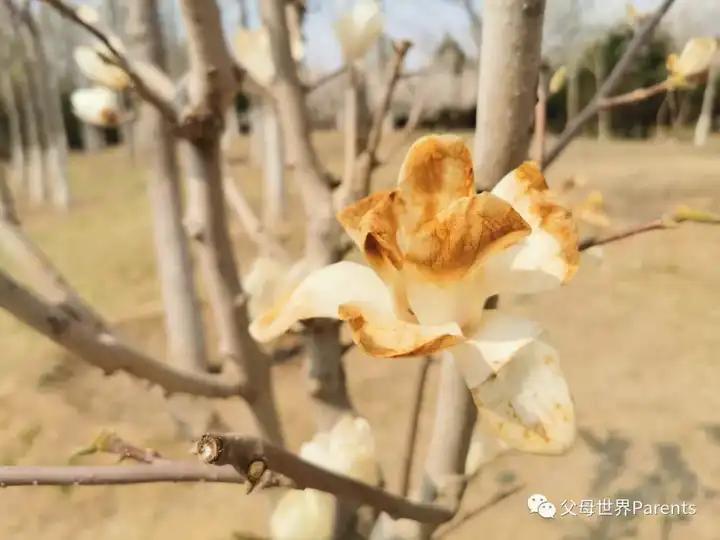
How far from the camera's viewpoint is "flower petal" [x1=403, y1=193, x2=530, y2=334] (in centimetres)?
14

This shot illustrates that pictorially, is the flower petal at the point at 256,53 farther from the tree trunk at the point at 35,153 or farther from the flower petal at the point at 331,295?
the tree trunk at the point at 35,153

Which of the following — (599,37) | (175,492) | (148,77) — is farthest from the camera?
(599,37)

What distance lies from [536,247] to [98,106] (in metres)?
0.34

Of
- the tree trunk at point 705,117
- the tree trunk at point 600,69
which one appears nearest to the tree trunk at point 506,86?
the tree trunk at point 705,117

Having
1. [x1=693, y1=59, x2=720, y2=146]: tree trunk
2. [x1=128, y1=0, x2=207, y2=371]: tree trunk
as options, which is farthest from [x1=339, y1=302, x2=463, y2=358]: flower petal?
[x1=693, y1=59, x2=720, y2=146]: tree trunk

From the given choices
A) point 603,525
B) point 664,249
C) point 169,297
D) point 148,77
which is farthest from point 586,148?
point 148,77

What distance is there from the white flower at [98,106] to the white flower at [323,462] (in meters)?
0.25

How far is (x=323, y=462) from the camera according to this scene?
269 mm

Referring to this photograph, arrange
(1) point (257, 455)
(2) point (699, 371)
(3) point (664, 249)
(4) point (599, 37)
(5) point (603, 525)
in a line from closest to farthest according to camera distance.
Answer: (1) point (257, 455)
(5) point (603, 525)
(2) point (699, 371)
(3) point (664, 249)
(4) point (599, 37)

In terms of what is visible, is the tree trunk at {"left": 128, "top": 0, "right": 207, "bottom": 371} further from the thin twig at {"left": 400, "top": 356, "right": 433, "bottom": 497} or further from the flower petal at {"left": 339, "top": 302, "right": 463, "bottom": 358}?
the flower petal at {"left": 339, "top": 302, "right": 463, "bottom": 358}

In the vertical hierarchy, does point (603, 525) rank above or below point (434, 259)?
below

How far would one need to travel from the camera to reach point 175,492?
642 millimetres

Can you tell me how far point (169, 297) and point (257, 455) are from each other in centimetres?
77

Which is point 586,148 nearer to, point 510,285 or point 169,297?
point 169,297
